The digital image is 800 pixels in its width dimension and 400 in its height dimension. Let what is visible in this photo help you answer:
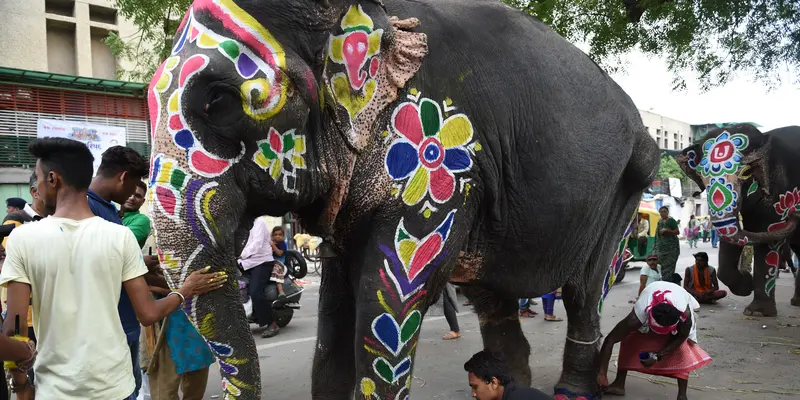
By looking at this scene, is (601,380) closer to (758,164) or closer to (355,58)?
(355,58)

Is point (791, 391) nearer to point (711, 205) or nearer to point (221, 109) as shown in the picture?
point (711, 205)

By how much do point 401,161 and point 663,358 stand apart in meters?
2.86

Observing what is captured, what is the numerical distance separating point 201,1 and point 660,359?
11.9ft

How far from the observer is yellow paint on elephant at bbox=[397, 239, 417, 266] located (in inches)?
86.2

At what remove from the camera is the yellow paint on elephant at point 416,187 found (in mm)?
2195

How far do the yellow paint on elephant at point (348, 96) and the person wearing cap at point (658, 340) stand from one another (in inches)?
99.7

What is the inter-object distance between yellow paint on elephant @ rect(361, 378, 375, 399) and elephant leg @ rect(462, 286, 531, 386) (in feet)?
5.17

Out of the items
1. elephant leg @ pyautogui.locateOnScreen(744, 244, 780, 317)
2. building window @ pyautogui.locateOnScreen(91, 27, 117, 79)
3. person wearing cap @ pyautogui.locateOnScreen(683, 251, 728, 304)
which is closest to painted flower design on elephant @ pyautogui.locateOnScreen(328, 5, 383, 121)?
elephant leg @ pyautogui.locateOnScreen(744, 244, 780, 317)

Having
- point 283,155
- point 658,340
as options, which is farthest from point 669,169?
point 283,155

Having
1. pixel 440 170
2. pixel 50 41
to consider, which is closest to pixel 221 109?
pixel 440 170

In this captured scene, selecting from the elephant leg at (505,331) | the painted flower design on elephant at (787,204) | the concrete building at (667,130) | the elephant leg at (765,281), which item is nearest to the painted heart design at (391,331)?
the elephant leg at (505,331)

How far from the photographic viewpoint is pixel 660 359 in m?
4.05

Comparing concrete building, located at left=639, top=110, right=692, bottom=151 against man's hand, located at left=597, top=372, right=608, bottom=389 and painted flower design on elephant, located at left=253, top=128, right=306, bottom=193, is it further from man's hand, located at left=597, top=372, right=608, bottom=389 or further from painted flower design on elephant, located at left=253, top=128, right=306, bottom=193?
painted flower design on elephant, located at left=253, top=128, right=306, bottom=193

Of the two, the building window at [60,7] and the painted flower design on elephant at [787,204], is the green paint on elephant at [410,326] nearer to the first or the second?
the painted flower design on elephant at [787,204]
